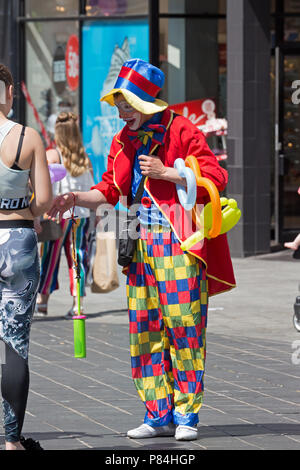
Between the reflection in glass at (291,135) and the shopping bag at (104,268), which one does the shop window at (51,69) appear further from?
the shopping bag at (104,268)

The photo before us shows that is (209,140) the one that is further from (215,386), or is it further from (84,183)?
(215,386)

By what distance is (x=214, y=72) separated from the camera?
15.9 m

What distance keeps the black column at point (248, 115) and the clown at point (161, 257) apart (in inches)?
327

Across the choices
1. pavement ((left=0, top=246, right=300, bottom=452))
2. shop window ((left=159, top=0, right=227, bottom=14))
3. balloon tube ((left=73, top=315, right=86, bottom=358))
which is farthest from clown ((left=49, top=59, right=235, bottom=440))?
shop window ((left=159, top=0, right=227, bottom=14))

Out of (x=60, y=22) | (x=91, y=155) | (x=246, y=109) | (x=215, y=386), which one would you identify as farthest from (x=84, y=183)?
(x=60, y=22)

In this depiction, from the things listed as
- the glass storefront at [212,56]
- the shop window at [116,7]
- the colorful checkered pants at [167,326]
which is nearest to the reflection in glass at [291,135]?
the glass storefront at [212,56]

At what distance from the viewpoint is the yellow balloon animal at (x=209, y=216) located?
20.2 ft

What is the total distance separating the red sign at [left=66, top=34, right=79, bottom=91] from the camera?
16625 millimetres

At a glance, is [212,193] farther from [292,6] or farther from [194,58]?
[292,6]

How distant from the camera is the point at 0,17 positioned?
17.3m

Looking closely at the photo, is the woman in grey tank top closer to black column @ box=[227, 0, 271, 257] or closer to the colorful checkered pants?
the colorful checkered pants

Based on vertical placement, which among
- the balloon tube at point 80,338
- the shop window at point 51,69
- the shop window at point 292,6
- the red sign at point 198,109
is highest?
the shop window at point 292,6

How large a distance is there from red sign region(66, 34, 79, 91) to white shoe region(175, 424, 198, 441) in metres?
10.8
